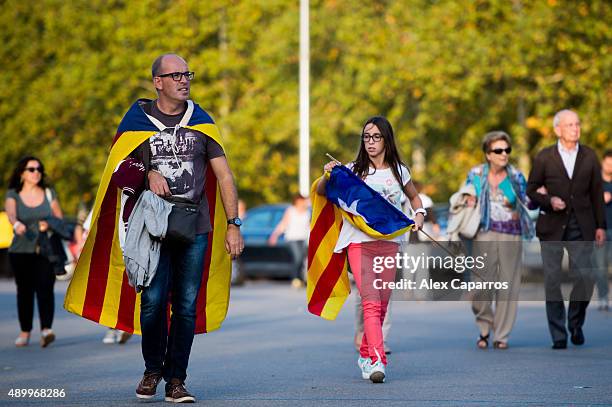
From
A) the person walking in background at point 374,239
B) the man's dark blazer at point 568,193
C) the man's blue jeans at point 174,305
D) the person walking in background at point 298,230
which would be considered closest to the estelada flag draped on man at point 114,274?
the man's blue jeans at point 174,305

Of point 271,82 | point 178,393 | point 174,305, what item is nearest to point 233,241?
point 174,305

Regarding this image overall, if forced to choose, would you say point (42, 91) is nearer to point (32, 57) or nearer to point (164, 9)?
point (32, 57)

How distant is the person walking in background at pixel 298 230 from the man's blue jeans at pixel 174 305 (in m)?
17.0

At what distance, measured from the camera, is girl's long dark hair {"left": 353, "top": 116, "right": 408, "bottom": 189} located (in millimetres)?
10156

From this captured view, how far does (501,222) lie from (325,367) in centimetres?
257

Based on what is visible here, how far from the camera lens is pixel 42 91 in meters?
40.7

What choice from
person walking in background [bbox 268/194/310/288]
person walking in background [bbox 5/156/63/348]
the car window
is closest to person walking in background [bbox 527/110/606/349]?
person walking in background [bbox 5/156/63/348]

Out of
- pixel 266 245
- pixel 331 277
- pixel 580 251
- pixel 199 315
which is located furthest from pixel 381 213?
pixel 266 245

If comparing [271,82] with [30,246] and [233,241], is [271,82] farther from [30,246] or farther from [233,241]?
[233,241]

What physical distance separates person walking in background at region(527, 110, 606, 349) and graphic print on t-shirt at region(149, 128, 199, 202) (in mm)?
4754

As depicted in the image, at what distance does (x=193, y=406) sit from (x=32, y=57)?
33778 millimetres

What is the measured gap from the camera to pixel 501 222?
41.6 feet

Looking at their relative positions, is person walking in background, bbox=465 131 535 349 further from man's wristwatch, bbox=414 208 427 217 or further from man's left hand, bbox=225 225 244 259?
man's left hand, bbox=225 225 244 259

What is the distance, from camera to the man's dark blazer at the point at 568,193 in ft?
41.1
